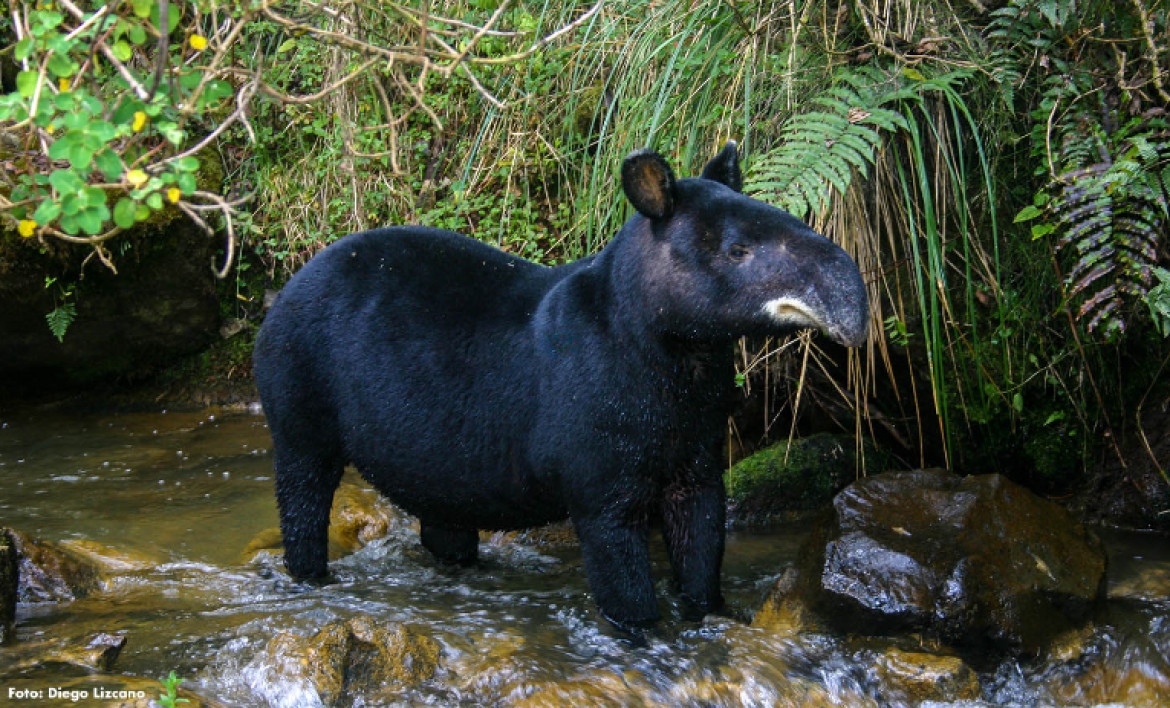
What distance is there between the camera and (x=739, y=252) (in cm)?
352

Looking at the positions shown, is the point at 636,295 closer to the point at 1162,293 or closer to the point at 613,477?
the point at 613,477

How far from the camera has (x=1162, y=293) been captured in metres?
4.26

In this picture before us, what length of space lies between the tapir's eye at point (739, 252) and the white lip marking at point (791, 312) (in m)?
0.18

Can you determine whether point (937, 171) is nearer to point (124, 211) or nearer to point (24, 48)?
point (124, 211)

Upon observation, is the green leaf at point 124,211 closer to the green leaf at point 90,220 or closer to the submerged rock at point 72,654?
the green leaf at point 90,220

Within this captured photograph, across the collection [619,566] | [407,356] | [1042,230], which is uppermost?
[1042,230]

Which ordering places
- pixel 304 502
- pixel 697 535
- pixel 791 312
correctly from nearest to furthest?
pixel 791 312 → pixel 697 535 → pixel 304 502

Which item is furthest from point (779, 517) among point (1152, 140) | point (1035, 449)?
point (1152, 140)

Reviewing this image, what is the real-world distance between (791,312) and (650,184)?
67 centimetres

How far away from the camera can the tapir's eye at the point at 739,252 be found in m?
3.50

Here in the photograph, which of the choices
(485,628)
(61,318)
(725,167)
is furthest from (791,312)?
(61,318)

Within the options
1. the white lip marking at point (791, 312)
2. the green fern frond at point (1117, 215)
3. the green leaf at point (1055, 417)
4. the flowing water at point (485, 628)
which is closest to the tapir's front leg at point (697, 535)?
the flowing water at point (485, 628)

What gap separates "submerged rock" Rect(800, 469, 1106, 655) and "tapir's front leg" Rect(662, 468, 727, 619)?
40 centimetres

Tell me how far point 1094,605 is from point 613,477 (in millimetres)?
1956
